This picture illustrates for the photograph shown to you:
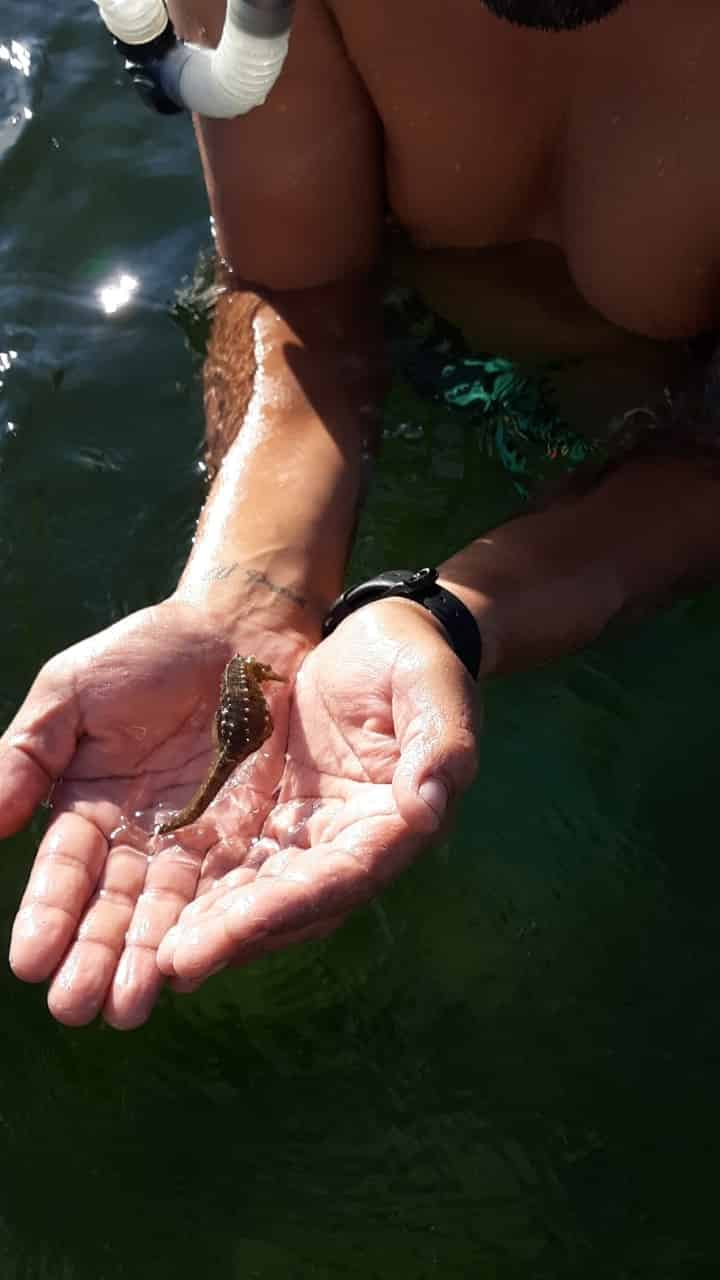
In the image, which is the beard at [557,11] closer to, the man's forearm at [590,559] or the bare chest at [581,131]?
the bare chest at [581,131]

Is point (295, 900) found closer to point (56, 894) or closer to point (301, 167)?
point (56, 894)

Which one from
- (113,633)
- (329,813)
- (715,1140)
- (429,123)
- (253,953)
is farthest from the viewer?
(429,123)

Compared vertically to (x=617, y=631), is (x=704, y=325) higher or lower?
higher

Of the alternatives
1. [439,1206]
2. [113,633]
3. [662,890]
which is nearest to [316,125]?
[113,633]

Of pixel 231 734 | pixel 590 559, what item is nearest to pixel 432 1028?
pixel 231 734

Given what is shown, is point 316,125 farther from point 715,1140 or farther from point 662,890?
point 715,1140

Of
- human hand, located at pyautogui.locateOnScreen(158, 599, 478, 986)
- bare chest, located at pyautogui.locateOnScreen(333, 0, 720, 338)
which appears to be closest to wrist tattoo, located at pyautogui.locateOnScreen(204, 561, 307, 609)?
human hand, located at pyautogui.locateOnScreen(158, 599, 478, 986)
